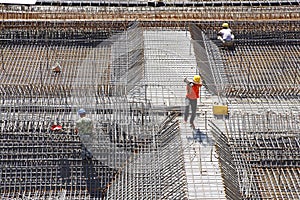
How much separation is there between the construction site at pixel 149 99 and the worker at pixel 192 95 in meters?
0.30

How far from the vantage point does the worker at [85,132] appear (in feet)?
42.5

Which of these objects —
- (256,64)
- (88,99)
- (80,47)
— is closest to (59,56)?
(80,47)

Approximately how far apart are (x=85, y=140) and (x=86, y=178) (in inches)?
37.7

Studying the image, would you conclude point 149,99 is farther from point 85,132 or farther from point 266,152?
point 266,152

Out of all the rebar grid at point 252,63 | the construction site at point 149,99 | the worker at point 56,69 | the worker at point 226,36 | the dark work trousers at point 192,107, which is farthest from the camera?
the worker at point 226,36

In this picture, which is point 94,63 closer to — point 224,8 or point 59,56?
point 59,56

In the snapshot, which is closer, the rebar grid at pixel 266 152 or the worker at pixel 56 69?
the rebar grid at pixel 266 152

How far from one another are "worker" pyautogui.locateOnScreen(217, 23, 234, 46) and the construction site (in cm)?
25

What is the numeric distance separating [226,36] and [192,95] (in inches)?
191

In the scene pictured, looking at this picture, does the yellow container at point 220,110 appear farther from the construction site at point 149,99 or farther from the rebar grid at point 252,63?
the rebar grid at point 252,63

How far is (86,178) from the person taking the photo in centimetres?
1289

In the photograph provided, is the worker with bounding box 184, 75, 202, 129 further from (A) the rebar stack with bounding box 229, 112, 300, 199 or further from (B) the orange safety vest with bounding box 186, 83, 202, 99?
(A) the rebar stack with bounding box 229, 112, 300, 199

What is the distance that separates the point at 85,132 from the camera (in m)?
13.1

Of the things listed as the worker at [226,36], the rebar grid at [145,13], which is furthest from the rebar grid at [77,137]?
the worker at [226,36]
